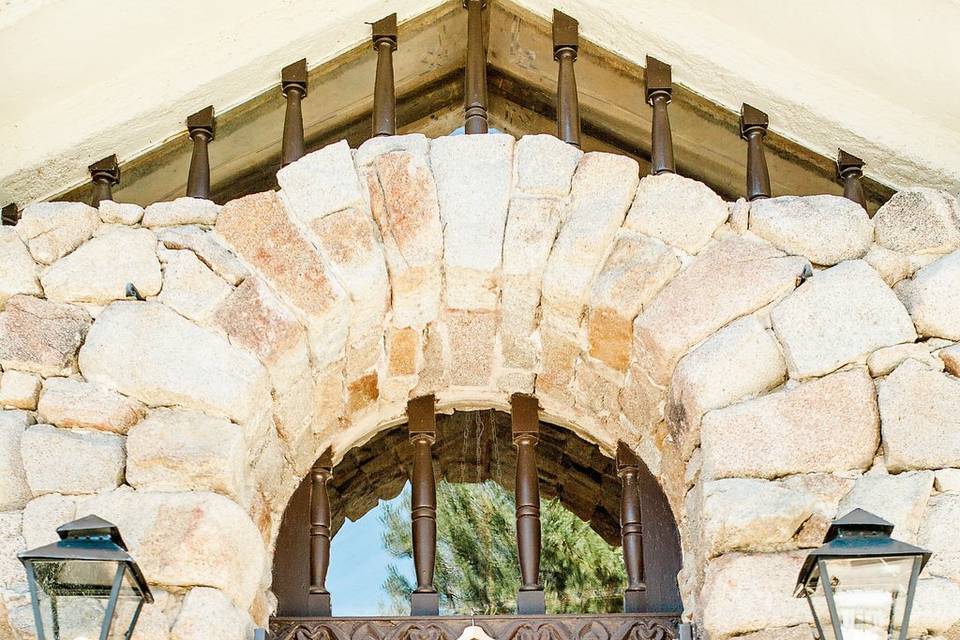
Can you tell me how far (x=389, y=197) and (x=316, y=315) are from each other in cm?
38

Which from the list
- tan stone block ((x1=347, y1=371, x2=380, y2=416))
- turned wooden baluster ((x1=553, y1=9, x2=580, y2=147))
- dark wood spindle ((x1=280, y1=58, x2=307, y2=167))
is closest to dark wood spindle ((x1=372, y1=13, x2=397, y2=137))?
dark wood spindle ((x1=280, y1=58, x2=307, y2=167))

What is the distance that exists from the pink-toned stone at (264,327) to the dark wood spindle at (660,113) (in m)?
1.11

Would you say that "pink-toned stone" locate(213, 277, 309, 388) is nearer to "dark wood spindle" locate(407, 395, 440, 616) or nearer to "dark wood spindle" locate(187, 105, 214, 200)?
"dark wood spindle" locate(187, 105, 214, 200)

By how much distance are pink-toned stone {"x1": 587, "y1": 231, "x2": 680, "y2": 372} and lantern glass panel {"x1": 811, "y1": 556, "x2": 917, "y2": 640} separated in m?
1.01

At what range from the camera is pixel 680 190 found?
3.73 meters

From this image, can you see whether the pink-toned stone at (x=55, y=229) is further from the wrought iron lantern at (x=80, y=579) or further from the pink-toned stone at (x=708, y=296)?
the pink-toned stone at (x=708, y=296)

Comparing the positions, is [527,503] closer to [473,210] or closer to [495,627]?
[495,627]

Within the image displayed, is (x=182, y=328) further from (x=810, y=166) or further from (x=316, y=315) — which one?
(x=810, y=166)

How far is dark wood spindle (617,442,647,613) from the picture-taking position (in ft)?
13.0

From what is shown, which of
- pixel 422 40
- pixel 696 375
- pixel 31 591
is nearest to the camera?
pixel 31 591

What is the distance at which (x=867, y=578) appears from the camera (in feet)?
9.36

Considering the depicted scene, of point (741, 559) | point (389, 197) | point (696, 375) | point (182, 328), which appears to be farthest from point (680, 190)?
point (182, 328)

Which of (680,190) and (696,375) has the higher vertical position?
(680,190)

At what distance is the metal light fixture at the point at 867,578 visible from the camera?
2.82m
